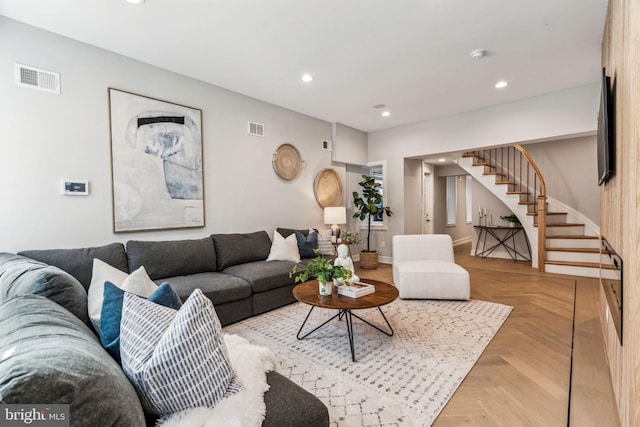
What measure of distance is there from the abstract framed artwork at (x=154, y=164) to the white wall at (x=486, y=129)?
150 inches

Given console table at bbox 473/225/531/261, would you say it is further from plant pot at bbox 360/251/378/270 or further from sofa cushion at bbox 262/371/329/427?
sofa cushion at bbox 262/371/329/427

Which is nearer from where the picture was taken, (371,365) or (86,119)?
(371,365)

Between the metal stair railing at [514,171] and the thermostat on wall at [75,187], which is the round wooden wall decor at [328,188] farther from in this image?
the thermostat on wall at [75,187]

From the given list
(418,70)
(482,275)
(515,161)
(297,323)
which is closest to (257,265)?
(297,323)

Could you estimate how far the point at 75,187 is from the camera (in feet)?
9.30

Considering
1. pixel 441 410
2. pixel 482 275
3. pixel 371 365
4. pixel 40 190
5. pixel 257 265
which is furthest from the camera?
pixel 482 275

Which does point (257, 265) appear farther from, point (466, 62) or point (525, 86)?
point (525, 86)

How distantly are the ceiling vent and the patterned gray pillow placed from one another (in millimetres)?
2774

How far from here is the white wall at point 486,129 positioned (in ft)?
13.3

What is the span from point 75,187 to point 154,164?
763 millimetres

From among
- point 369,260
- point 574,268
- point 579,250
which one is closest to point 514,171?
point 579,250

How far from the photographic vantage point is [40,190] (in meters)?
2.67

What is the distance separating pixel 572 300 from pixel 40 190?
19.1 feet

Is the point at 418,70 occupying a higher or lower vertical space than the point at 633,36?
higher
